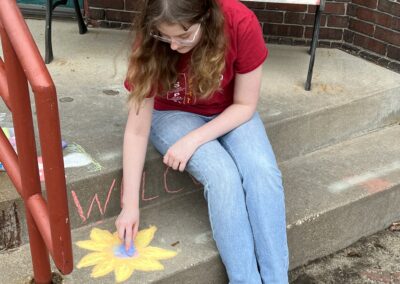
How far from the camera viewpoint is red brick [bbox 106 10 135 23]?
11.9ft

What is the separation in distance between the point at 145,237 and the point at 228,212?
0.40m

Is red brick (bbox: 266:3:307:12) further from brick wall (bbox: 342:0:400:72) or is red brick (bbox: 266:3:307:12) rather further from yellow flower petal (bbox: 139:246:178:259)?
yellow flower petal (bbox: 139:246:178:259)

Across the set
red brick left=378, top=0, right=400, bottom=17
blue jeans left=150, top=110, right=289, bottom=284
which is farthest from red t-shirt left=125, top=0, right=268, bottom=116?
red brick left=378, top=0, right=400, bottom=17

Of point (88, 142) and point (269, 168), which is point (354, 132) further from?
point (88, 142)

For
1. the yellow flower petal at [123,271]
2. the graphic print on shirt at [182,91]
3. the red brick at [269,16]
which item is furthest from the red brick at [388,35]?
the yellow flower petal at [123,271]

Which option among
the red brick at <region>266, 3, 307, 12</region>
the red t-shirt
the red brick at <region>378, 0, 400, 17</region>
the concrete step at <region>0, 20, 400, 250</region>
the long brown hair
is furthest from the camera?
the red brick at <region>266, 3, 307, 12</region>

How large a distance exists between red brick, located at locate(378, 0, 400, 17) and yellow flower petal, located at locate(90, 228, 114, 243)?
229 cm

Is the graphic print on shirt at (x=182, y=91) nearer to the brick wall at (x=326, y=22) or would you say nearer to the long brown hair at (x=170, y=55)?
the long brown hair at (x=170, y=55)

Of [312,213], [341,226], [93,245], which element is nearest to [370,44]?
[341,226]

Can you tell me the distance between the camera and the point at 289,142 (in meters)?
2.68

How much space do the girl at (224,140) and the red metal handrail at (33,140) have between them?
0.43 m

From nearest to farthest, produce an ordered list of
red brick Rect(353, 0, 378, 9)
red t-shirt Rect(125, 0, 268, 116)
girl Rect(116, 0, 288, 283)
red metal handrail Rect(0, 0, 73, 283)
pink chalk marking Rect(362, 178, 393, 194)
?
1. red metal handrail Rect(0, 0, 73, 283)
2. girl Rect(116, 0, 288, 283)
3. red t-shirt Rect(125, 0, 268, 116)
4. pink chalk marking Rect(362, 178, 393, 194)
5. red brick Rect(353, 0, 378, 9)

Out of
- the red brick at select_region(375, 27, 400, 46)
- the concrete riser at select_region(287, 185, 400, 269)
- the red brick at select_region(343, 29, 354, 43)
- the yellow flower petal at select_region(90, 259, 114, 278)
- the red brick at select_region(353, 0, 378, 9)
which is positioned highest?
the red brick at select_region(353, 0, 378, 9)

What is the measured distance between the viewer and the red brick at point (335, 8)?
358cm
